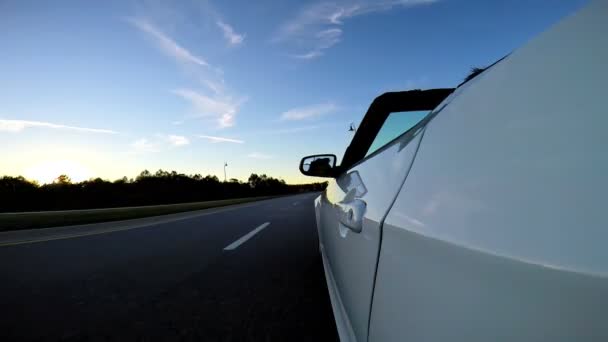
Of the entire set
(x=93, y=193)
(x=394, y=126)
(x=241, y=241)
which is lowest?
(x=241, y=241)

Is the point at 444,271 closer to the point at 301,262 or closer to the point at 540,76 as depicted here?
the point at 540,76

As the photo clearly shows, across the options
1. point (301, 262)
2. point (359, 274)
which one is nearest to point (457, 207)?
point (359, 274)

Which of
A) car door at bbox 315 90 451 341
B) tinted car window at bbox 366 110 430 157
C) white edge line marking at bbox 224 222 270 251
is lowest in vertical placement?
white edge line marking at bbox 224 222 270 251

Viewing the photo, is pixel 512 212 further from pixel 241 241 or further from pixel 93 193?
pixel 93 193

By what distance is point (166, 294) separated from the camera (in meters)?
2.65

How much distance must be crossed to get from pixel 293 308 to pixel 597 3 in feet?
7.67

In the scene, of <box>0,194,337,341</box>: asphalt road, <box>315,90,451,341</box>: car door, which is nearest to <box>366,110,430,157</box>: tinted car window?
<box>315,90,451,341</box>: car door

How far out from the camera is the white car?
0.38 metres

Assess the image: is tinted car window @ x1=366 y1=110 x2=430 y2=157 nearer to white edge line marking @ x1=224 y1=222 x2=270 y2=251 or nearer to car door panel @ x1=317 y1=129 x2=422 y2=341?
car door panel @ x1=317 y1=129 x2=422 y2=341

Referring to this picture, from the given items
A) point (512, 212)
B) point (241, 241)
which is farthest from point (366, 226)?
point (241, 241)

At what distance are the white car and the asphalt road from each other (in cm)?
138

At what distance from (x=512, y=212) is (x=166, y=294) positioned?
2.86 meters

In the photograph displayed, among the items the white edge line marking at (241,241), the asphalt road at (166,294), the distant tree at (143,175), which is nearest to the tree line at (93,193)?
the distant tree at (143,175)

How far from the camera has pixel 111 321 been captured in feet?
6.97
